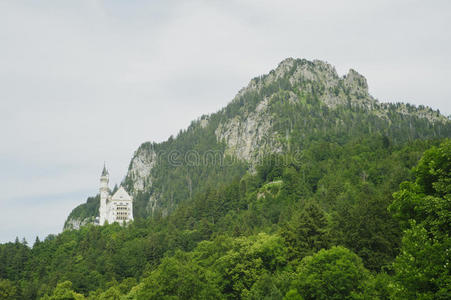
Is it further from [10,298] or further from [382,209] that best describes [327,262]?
[10,298]

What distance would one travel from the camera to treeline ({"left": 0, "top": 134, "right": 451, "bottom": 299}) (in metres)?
30.2

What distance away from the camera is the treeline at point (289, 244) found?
30.2 metres

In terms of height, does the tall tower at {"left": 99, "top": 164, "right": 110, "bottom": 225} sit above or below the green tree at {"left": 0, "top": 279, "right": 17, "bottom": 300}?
above

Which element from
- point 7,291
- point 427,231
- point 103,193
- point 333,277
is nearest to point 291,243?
point 333,277

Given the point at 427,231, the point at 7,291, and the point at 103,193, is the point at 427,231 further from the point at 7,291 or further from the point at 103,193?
the point at 103,193

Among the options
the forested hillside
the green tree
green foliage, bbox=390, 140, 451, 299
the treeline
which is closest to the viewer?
green foliage, bbox=390, 140, 451, 299

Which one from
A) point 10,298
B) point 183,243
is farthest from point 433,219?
point 10,298

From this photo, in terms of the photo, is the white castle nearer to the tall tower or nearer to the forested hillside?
the tall tower

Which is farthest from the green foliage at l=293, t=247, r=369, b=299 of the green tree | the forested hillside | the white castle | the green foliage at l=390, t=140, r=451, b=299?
the white castle

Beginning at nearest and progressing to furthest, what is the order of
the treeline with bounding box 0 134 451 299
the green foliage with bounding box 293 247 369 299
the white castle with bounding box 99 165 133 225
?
1. the treeline with bounding box 0 134 451 299
2. the green foliage with bounding box 293 247 369 299
3. the white castle with bounding box 99 165 133 225

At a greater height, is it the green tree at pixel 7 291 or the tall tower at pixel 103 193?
the tall tower at pixel 103 193

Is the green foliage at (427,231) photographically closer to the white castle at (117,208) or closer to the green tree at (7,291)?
the green tree at (7,291)

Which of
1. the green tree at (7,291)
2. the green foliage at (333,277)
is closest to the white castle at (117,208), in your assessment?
the green tree at (7,291)

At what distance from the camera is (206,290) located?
51.0m
